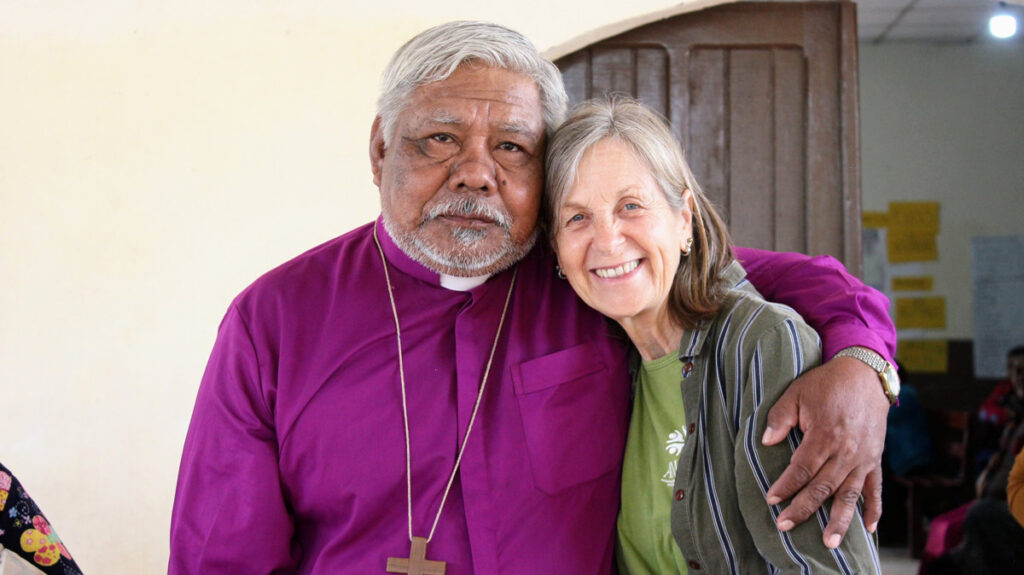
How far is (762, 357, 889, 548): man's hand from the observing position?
4.74 ft

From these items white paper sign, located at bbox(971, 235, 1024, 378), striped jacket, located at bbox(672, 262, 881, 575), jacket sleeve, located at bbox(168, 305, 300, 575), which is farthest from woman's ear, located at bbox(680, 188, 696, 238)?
white paper sign, located at bbox(971, 235, 1024, 378)

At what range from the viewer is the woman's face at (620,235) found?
68.1 inches

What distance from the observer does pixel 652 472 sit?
1.76 meters

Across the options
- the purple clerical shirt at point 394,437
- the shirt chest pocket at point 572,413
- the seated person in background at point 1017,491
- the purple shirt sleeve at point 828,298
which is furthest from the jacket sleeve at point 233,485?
the seated person in background at point 1017,491

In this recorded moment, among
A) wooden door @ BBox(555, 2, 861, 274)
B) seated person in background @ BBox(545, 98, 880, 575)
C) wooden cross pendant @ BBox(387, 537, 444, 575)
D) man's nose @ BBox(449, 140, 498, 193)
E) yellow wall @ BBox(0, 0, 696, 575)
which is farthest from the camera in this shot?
wooden door @ BBox(555, 2, 861, 274)

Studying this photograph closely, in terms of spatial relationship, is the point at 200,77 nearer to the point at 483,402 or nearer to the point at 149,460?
the point at 149,460

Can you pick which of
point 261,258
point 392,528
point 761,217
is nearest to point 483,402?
point 392,528

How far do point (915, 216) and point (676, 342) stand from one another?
5.34 m

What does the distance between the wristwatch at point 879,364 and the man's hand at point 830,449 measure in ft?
0.20

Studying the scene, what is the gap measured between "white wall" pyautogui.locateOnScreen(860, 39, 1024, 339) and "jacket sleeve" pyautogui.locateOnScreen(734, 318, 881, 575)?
210 inches

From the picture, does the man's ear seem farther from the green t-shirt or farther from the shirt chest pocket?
the green t-shirt

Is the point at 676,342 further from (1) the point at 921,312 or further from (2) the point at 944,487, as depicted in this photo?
(1) the point at 921,312

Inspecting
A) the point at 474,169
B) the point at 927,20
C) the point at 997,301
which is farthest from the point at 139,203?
the point at 997,301

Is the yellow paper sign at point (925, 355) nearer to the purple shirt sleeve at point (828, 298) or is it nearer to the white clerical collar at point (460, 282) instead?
the purple shirt sleeve at point (828, 298)
